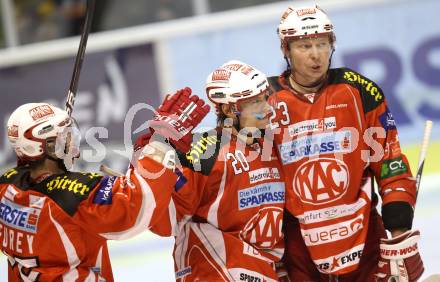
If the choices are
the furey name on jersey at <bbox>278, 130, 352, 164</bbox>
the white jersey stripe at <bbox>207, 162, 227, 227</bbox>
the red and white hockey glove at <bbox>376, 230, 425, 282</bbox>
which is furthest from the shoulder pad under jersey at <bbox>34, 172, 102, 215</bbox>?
the red and white hockey glove at <bbox>376, 230, 425, 282</bbox>

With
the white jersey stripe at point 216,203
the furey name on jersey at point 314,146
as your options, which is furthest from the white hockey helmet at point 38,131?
the furey name on jersey at point 314,146

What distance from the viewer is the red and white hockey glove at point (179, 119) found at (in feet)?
12.5

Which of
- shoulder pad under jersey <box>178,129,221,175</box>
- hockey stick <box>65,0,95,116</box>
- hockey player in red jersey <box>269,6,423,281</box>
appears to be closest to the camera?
shoulder pad under jersey <box>178,129,221,175</box>

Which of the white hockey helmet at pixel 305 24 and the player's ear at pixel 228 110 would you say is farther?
the white hockey helmet at pixel 305 24

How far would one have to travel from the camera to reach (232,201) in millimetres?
4105

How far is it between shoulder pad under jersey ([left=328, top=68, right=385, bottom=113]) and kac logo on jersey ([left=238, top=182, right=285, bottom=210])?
532mm

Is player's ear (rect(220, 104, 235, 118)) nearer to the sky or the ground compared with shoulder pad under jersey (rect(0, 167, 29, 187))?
nearer to the sky

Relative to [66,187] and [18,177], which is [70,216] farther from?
[18,177]

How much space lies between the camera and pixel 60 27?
873cm

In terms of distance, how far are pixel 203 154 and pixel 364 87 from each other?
79 cm

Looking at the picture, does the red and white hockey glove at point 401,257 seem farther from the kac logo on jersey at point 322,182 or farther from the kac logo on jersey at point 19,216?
the kac logo on jersey at point 19,216

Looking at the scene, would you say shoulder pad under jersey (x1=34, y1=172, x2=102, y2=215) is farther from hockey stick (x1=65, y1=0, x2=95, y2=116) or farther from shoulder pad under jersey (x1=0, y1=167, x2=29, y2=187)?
hockey stick (x1=65, y1=0, x2=95, y2=116)

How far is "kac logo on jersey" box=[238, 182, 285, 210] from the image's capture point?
411 centimetres

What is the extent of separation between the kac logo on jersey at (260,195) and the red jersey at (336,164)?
9 centimetres
